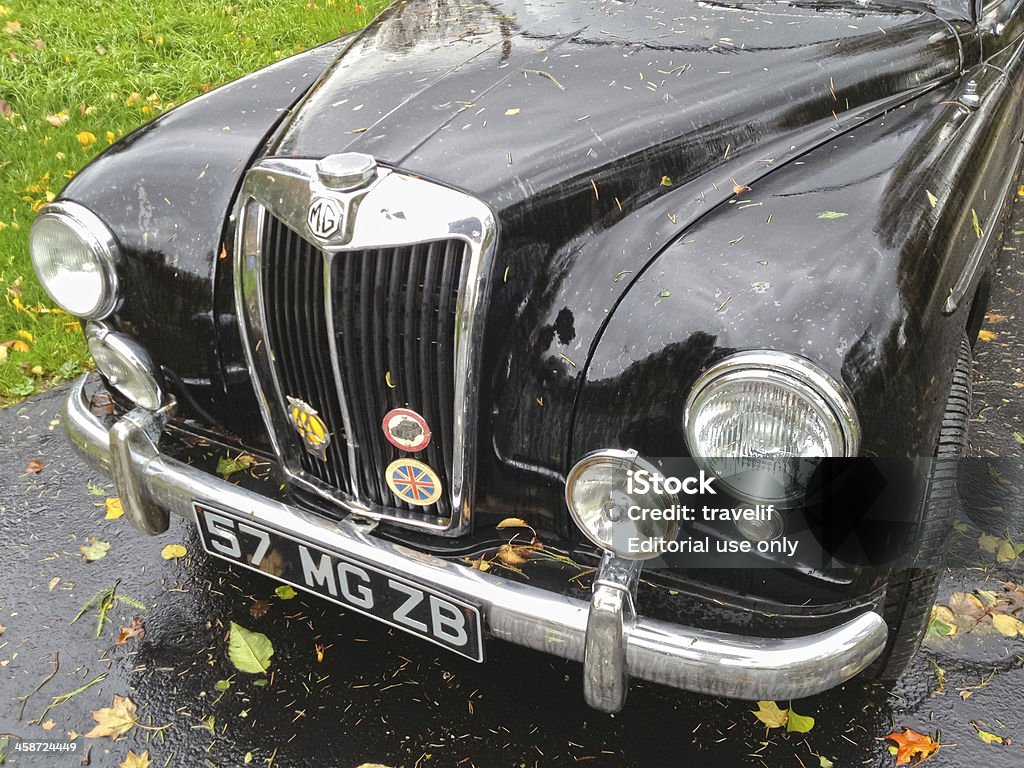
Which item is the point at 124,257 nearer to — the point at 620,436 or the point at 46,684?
the point at 46,684

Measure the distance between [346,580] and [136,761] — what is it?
0.85 m

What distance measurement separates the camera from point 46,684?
8.70 feet

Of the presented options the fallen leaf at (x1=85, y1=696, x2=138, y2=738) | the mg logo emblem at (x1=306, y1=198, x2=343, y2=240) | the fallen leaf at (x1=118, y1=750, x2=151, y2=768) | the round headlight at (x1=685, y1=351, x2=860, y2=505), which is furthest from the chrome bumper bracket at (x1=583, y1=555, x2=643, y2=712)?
the fallen leaf at (x1=85, y1=696, x2=138, y2=738)

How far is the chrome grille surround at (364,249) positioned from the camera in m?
1.97

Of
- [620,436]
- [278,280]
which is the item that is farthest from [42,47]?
[620,436]

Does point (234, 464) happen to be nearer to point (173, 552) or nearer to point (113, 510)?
point (173, 552)

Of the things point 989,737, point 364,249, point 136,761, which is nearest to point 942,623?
point 989,737

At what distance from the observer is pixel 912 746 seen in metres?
2.40

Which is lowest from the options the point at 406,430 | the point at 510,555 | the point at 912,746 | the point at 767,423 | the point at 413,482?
the point at 912,746

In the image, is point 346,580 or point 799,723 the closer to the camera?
point 346,580

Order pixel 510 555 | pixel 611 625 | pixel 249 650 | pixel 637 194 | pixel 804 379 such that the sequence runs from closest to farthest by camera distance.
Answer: pixel 804 379 < pixel 611 625 < pixel 510 555 < pixel 637 194 < pixel 249 650

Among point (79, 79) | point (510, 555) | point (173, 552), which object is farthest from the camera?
point (79, 79)

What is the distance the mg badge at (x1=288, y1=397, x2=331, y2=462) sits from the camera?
2.29m

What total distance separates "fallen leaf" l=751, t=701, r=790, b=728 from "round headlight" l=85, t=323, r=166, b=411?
187 cm
